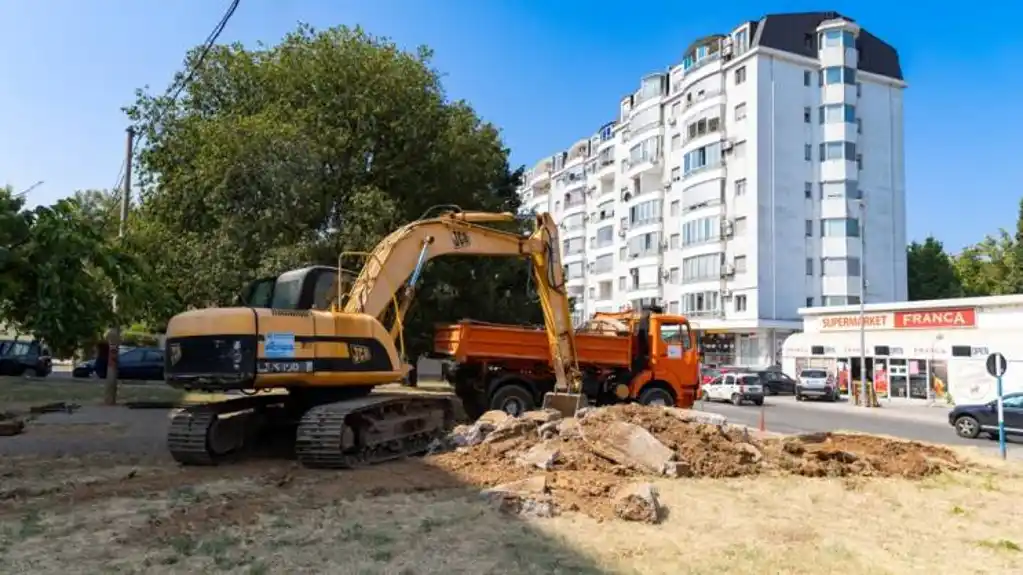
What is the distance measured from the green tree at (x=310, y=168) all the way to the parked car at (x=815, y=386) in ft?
50.4

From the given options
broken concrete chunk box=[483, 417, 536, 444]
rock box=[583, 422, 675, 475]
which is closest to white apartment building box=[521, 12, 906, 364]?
broken concrete chunk box=[483, 417, 536, 444]

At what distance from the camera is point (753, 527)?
8.27 metres

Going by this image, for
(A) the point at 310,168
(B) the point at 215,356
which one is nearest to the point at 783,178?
(A) the point at 310,168

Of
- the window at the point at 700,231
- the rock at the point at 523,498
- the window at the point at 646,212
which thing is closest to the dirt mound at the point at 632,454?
the rock at the point at 523,498

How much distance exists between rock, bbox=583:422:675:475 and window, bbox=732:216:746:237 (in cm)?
4703

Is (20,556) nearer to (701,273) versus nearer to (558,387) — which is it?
(558,387)

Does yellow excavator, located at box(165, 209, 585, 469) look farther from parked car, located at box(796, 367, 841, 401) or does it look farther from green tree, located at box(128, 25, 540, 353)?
parked car, located at box(796, 367, 841, 401)

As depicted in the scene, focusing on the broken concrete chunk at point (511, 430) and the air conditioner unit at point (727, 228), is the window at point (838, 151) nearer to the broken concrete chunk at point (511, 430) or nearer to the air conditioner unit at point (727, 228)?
the air conditioner unit at point (727, 228)

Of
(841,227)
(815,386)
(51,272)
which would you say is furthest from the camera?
(841,227)

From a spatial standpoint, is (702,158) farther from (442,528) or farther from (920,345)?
(442,528)

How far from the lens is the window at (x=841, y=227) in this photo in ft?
182

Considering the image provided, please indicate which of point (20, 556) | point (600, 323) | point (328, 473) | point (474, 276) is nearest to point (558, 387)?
point (600, 323)

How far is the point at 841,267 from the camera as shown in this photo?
181 ft

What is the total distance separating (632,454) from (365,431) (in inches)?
146
